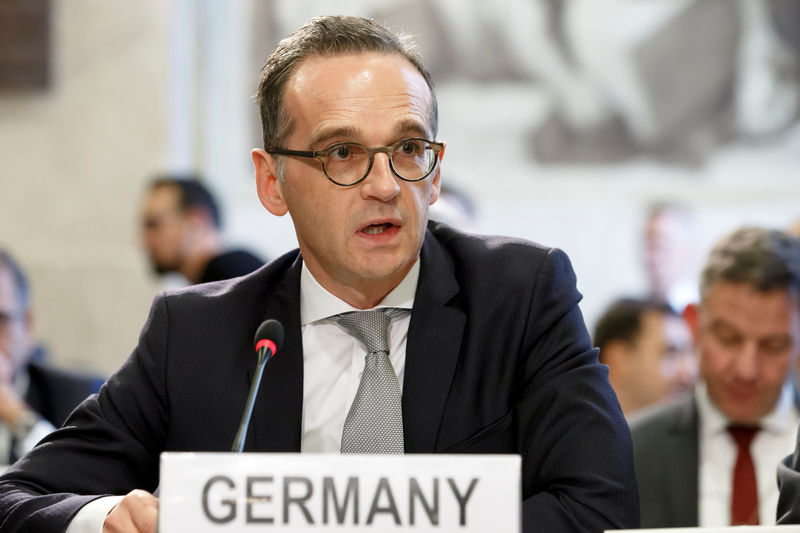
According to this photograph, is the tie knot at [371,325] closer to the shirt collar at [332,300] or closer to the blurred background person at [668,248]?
the shirt collar at [332,300]

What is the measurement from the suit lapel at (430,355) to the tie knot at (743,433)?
1408mm

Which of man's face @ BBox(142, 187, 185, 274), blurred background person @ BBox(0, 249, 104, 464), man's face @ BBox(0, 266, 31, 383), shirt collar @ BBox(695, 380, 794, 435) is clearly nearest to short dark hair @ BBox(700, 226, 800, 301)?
shirt collar @ BBox(695, 380, 794, 435)

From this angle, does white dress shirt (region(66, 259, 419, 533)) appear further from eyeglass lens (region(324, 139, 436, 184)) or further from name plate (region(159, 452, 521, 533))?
name plate (region(159, 452, 521, 533))

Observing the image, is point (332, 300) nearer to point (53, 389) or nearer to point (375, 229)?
point (375, 229)

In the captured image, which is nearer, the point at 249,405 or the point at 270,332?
the point at 249,405

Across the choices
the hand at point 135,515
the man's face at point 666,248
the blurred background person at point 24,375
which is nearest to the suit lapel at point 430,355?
the hand at point 135,515

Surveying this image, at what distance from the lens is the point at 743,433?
3338 millimetres

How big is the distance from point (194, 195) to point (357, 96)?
11.9 ft

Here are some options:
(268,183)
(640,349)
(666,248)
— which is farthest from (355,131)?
(666,248)

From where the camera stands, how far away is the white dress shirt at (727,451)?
3244 millimetres

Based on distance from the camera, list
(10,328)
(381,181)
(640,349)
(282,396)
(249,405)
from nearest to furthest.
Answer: (249,405) < (381,181) < (282,396) < (640,349) < (10,328)

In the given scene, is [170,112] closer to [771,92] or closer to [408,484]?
[771,92]

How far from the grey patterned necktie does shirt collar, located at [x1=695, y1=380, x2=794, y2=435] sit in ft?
4.64

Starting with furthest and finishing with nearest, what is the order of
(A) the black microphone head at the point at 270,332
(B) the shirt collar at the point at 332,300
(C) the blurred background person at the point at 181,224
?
(C) the blurred background person at the point at 181,224 → (B) the shirt collar at the point at 332,300 → (A) the black microphone head at the point at 270,332
